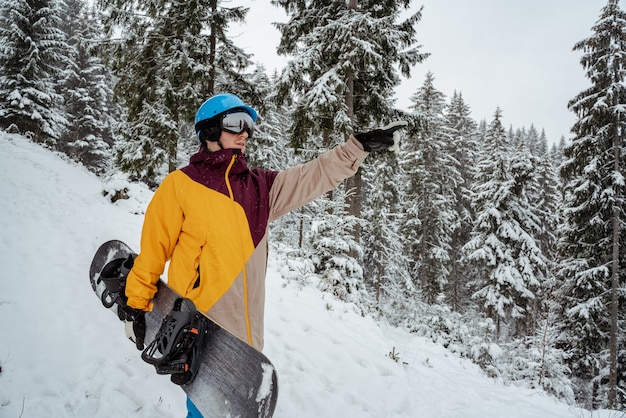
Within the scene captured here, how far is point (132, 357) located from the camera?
4.02 m

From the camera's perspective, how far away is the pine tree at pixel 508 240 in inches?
762

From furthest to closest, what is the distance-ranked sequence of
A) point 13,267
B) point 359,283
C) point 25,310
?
point 359,283, point 13,267, point 25,310

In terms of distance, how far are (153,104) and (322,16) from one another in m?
6.97

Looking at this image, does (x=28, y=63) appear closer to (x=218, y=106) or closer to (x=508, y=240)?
(x=218, y=106)

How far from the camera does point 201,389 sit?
7.09 feet

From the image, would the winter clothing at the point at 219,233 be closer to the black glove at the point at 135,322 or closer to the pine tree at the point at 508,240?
the black glove at the point at 135,322

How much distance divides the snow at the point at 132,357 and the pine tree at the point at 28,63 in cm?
1435

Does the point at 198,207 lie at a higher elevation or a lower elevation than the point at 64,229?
higher

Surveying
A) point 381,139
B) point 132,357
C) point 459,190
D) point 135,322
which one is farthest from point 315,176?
point 459,190

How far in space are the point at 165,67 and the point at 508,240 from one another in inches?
811

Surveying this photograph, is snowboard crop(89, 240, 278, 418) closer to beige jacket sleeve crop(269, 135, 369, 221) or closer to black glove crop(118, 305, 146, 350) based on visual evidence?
black glove crop(118, 305, 146, 350)

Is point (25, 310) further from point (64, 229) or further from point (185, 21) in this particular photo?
point (185, 21)

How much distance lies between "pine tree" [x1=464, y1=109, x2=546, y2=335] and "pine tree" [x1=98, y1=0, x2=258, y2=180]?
1583 cm

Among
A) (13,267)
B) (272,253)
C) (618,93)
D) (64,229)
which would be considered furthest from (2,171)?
(618,93)
